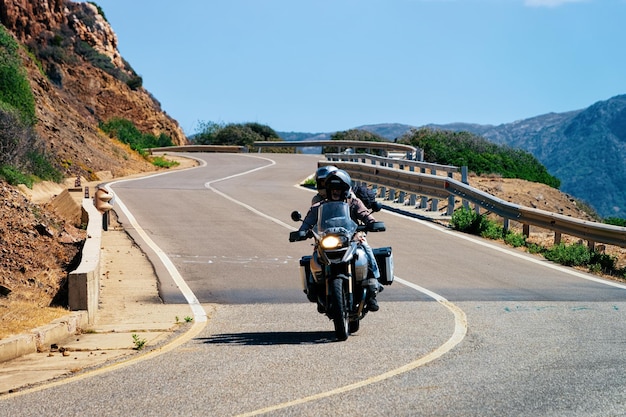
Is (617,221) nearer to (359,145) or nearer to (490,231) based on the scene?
(490,231)

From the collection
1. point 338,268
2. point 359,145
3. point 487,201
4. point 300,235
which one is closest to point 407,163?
point 487,201

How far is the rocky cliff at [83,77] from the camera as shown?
44.5m

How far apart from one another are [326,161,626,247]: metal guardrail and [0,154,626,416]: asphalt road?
3.58 feet

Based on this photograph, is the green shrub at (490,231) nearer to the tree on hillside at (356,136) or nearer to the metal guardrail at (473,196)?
the metal guardrail at (473,196)

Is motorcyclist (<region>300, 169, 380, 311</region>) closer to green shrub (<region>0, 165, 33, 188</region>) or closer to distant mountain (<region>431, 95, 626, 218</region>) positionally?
green shrub (<region>0, 165, 33, 188</region>)

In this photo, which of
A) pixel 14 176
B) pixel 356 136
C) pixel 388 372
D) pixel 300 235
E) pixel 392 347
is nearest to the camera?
pixel 388 372

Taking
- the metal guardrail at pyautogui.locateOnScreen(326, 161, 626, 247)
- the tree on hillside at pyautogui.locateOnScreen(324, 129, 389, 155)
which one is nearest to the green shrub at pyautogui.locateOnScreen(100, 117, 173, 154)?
the tree on hillside at pyautogui.locateOnScreen(324, 129, 389, 155)

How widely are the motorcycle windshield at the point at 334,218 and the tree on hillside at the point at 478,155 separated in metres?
29.8

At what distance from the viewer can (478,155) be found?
41438 millimetres

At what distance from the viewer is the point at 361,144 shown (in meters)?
53.5

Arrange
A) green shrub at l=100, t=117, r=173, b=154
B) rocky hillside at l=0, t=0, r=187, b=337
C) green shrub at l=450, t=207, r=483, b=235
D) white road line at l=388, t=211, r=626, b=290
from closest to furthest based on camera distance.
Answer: rocky hillside at l=0, t=0, r=187, b=337 → white road line at l=388, t=211, r=626, b=290 → green shrub at l=450, t=207, r=483, b=235 → green shrub at l=100, t=117, r=173, b=154

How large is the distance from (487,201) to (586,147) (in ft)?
380

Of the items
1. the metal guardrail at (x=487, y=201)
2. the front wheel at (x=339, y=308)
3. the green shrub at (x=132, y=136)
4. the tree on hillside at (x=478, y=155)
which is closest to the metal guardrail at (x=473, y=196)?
the metal guardrail at (x=487, y=201)

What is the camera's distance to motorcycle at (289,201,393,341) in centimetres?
973
